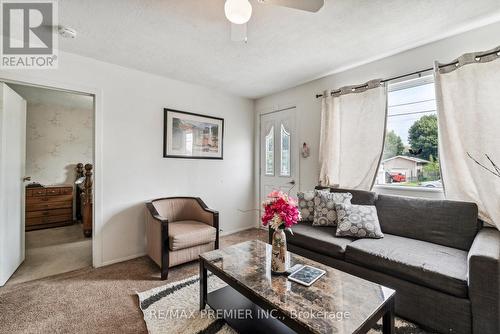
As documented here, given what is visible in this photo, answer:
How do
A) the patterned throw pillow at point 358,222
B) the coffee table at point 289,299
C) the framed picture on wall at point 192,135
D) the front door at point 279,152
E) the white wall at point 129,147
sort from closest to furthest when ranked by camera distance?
1. the coffee table at point 289,299
2. the patterned throw pillow at point 358,222
3. the white wall at point 129,147
4. the framed picture on wall at point 192,135
5. the front door at point 279,152

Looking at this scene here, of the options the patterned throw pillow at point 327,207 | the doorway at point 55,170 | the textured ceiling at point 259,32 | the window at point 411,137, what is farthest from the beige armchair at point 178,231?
the window at point 411,137

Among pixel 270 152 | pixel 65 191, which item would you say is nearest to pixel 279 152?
pixel 270 152

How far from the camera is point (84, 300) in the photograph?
198cm

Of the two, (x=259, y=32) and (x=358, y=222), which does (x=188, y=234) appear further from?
(x=259, y=32)

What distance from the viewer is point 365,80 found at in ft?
9.32

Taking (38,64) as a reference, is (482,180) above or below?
below

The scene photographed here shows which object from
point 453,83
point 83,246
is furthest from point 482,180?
point 83,246

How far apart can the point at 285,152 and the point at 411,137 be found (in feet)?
5.83

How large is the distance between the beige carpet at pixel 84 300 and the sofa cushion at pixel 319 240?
1.21 meters

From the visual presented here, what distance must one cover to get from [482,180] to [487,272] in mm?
Answer: 982

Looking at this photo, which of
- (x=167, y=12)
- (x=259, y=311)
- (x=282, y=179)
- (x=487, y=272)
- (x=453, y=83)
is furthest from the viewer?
(x=282, y=179)

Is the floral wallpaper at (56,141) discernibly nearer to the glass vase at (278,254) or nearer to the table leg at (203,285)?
the table leg at (203,285)

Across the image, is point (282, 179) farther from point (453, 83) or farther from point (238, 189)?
point (453, 83)

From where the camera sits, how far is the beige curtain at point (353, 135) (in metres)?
2.67
